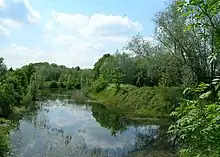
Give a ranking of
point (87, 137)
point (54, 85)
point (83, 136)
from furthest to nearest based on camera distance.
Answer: point (54, 85)
point (83, 136)
point (87, 137)

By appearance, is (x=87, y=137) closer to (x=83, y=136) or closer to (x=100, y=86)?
(x=83, y=136)

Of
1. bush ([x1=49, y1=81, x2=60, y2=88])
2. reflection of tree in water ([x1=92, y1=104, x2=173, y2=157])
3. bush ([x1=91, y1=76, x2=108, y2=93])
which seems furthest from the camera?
bush ([x1=49, y1=81, x2=60, y2=88])

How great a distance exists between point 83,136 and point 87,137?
0.38 meters

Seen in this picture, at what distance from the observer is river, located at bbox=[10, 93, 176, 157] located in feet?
58.9

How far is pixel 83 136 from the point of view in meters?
23.1

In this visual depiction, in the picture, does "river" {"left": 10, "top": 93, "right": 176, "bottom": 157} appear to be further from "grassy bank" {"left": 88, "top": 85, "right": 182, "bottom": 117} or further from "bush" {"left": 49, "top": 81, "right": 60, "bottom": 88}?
"bush" {"left": 49, "top": 81, "right": 60, "bottom": 88}

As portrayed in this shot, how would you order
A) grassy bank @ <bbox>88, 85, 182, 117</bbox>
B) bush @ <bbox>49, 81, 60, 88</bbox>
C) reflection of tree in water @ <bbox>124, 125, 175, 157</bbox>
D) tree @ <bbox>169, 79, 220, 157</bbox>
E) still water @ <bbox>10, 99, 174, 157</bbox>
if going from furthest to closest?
1. bush @ <bbox>49, 81, 60, 88</bbox>
2. grassy bank @ <bbox>88, 85, 182, 117</bbox>
3. reflection of tree in water @ <bbox>124, 125, 175, 157</bbox>
4. still water @ <bbox>10, 99, 174, 157</bbox>
5. tree @ <bbox>169, 79, 220, 157</bbox>

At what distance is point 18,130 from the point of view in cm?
2358

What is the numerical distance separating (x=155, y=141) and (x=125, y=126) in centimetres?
629

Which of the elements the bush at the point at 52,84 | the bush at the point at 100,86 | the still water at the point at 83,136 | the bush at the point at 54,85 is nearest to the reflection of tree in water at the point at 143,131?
the still water at the point at 83,136

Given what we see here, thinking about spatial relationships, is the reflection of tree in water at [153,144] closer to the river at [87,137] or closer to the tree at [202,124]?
the river at [87,137]

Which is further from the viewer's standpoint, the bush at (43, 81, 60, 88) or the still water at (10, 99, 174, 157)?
the bush at (43, 81, 60, 88)

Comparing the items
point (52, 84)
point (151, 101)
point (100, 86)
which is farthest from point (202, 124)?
point (52, 84)

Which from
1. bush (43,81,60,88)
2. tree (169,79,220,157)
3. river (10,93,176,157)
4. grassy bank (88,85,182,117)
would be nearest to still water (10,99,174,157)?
river (10,93,176,157)
